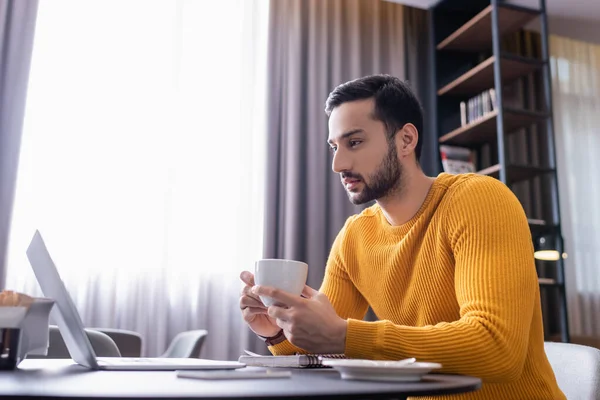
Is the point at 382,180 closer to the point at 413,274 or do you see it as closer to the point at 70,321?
the point at 413,274

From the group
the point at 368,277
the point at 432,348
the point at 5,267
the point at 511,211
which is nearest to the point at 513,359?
the point at 432,348

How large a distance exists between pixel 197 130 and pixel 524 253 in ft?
8.66

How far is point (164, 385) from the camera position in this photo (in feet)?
1.97

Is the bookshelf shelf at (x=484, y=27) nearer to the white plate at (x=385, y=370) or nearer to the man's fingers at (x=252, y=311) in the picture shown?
the man's fingers at (x=252, y=311)

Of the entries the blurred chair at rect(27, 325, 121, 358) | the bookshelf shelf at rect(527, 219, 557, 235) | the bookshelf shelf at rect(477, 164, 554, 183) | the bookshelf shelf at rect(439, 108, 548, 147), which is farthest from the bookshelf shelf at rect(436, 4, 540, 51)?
the blurred chair at rect(27, 325, 121, 358)

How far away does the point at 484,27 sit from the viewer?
366 cm

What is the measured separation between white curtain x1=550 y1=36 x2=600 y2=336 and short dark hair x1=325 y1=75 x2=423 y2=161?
123 inches

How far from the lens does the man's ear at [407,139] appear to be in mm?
1380

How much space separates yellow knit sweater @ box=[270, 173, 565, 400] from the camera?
2.85ft

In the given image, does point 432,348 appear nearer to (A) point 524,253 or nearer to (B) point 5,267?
(A) point 524,253

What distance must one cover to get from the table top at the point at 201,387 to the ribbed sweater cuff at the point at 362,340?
13 cm

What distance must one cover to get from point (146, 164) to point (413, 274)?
236cm

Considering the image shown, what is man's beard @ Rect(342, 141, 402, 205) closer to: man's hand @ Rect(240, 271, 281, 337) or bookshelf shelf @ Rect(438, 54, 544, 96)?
man's hand @ Rect(240, 271, 281, 337)

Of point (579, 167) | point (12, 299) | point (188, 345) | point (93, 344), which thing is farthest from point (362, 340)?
point (579, 167)
